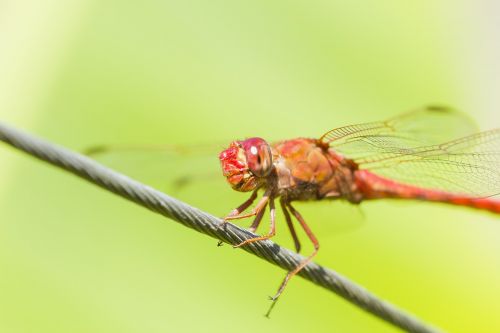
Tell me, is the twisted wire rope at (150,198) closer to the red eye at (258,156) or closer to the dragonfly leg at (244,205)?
the dragonfly leg at (244,205)

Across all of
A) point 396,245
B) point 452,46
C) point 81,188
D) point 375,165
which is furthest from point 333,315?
point 452,46

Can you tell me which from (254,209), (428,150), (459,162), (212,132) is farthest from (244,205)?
(212,132)

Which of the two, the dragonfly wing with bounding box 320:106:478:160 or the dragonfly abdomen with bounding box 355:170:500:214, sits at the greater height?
the dragonfly wing with bounding box 320:106:478:160

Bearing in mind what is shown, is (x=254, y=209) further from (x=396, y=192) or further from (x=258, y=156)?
(x=396, y=192)

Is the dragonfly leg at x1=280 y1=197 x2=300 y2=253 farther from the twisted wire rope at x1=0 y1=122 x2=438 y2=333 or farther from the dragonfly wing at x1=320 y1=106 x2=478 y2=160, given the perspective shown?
the twisted wire rope at x1=0 y1=122 x2=438 y2=333

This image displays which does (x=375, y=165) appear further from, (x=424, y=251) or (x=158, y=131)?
(x=158, y=131)

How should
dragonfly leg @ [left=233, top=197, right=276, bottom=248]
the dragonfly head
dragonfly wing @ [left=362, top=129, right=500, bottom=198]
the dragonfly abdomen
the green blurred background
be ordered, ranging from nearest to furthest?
dragonfly leg @ [left=233, top=197, right=276, bottom=248], the dragonfly head, dragonfly wing @ [left=362, top=129, right=500, bottom=198], the dragonfly abdomen, the green blurred background

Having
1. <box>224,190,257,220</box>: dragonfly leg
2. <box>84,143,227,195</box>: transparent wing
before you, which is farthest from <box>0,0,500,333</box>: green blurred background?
<box>224,190,257,220</box>: dragonfly leg
